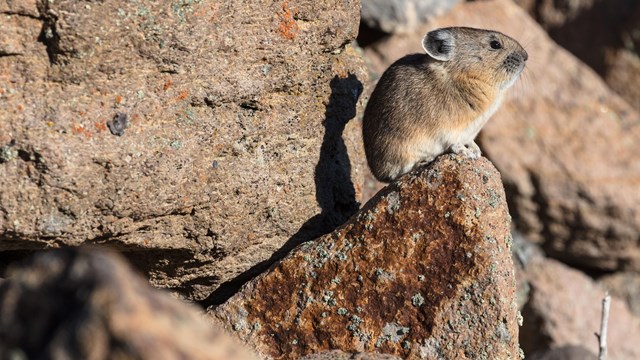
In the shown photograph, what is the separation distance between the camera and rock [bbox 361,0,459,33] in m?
10.3

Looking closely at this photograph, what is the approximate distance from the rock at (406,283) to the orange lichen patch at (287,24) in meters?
1.25

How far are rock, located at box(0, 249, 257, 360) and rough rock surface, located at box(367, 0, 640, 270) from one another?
7319 millimetres

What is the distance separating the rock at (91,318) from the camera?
3156 mm

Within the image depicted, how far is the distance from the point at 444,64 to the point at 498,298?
243cm

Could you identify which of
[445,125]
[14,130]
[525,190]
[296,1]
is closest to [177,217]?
[14,130]

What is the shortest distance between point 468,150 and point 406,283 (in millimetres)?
1312

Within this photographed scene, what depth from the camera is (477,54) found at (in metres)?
7.87

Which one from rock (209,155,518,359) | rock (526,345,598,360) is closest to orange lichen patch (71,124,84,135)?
rock (209,155,518,359)

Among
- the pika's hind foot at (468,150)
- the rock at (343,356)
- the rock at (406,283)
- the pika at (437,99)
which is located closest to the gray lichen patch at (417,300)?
the rock at (406,283)

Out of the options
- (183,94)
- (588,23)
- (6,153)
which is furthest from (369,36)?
(6,153)

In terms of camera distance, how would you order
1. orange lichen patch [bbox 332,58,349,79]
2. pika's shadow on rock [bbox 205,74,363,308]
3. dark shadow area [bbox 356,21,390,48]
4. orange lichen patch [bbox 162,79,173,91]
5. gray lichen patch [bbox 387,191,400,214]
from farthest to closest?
dark shadow area [bbox 356,21,390,48]
orange lichen patch [bbox 332,58,349,79]
pika's shadow on rock [bbox 205,74,363,308]
gray lichen patch [bbox 387,191,400,214]
orange lichen patch [bbox 162,79,173,91]

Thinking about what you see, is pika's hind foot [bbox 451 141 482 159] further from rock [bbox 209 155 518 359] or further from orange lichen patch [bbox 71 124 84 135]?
orange lichen patch [bbox 71 124 84 135]

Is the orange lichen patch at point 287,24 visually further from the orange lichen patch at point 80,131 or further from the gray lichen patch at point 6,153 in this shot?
the gray lichen patch at point 6,153

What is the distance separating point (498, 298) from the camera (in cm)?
586
